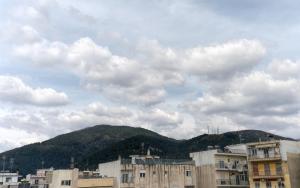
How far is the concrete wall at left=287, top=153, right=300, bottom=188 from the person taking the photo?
64.0 metres

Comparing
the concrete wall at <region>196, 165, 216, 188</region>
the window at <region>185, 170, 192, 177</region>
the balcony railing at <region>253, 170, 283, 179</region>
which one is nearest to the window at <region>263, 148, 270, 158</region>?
the balcony railing at <region>253, 170, 283, 179</region>

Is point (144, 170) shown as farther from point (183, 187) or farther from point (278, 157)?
point (278, 157)

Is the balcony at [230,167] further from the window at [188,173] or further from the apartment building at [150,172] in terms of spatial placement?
the window at [188,173]

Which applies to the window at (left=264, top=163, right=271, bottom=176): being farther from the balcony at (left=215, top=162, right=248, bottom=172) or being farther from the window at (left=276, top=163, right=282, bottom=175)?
the balcony at (left=215, top=162, right=248, bottom=172)

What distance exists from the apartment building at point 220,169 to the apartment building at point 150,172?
270 cm

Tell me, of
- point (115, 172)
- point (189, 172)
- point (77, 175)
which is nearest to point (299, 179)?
point (189, 172)

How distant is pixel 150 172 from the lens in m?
69.7

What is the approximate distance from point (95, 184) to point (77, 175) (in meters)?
3.56

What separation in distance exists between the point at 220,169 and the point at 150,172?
1324 cm

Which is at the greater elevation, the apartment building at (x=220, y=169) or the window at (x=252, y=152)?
the window at (x=252, y=152)

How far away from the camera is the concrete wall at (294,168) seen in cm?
6397

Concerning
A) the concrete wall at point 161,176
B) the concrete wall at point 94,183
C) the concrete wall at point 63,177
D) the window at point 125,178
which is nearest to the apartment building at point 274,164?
the concrete wall at point 161,176

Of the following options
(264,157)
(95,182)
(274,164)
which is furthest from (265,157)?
(95,182)

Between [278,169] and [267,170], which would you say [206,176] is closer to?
[267,170]
